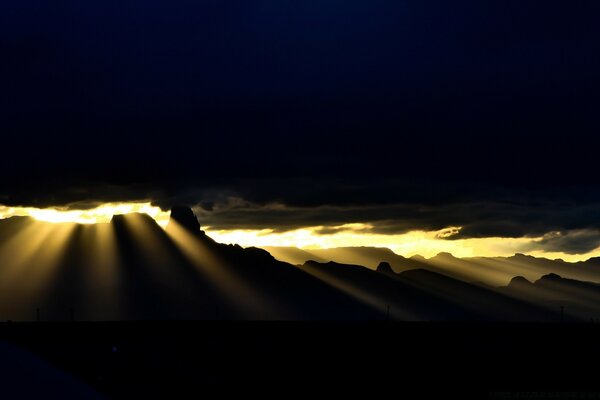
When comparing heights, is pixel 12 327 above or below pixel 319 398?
above

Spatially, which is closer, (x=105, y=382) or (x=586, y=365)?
(x=105, y=382)

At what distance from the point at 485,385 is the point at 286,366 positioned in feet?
50.9

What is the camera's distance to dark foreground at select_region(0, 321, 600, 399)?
2803 inches

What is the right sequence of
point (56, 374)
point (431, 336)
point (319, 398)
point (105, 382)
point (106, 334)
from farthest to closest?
point (431, 336) → point (106, 334) → point (319, 398) → point (105, 382) → point (56, 374)

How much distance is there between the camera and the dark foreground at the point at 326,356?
7119 centimetres

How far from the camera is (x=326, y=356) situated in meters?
77.7

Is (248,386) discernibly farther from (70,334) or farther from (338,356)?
(70,334)

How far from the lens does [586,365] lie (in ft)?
258

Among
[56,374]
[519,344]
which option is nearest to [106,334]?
[519,344]

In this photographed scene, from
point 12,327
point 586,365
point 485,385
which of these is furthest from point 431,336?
point 12,327

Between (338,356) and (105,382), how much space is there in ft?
67.6

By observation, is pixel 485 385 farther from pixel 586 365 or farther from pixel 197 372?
pixel 197 372

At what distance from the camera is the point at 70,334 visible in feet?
248

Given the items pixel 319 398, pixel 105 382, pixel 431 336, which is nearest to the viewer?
pixel 105 382
